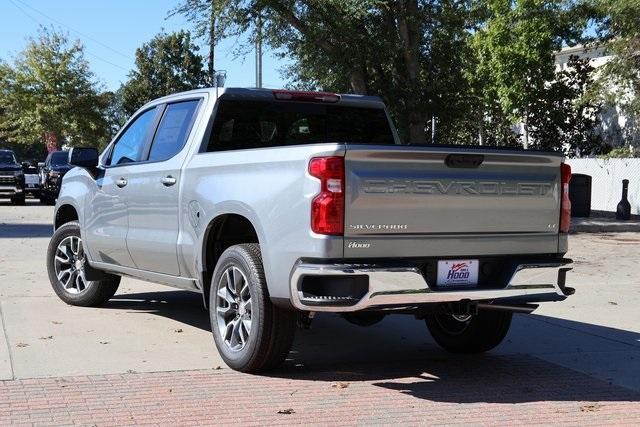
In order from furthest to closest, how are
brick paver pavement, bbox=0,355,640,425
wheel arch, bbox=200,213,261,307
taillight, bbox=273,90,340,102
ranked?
taillight, bbox=273,90,340,102 < wheel arch, bbox=200,213,261,307 < brick paver pavement, bbox=0,355,640,425

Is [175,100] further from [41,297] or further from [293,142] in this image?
[41,297]

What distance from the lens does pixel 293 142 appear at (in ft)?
24.0

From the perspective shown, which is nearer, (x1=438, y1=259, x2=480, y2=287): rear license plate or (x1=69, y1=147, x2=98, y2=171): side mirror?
(x1=438, y1=259, x2=480, y2=287): rear license plate

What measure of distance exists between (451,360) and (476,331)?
1.02 feet

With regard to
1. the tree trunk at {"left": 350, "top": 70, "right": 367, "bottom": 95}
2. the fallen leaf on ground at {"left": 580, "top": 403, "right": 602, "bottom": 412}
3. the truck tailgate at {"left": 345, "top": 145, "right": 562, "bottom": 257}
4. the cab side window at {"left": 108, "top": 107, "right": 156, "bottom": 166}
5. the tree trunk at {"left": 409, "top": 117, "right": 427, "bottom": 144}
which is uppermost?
the tree trunk at {"left": 350, "top": 70, "right": 367, "bottom": 95}

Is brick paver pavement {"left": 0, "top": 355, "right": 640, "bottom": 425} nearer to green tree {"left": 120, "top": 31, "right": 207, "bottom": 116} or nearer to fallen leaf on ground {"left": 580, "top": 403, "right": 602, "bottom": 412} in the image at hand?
fallen leaf on ground {"left": 580, "top": 403, "right": 602, "bottom": 412}

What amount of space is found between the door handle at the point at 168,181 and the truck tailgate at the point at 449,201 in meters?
2.08

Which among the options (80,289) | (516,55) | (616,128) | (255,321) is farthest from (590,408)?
A: (616,128)

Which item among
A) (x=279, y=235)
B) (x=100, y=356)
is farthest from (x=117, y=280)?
(x=279, y=235)

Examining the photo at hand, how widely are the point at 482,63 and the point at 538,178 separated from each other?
3020 cm

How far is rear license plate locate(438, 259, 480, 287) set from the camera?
218 inches

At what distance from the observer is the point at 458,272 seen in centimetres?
561

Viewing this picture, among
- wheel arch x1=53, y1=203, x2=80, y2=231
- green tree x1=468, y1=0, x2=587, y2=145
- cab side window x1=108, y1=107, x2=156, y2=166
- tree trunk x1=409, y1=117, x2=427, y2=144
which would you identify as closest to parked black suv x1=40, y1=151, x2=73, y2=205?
tree trunk x1=409, y1=117, x2=427, y2=144

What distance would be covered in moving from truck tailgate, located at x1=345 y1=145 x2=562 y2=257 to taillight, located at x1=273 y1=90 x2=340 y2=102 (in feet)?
6.72
